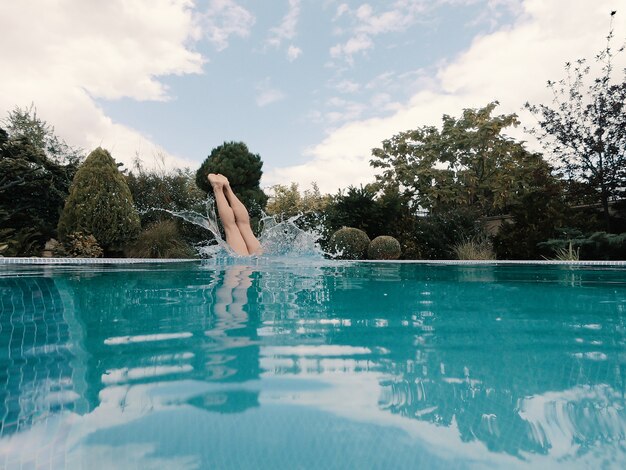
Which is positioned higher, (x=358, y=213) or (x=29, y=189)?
(x=29, y=189)

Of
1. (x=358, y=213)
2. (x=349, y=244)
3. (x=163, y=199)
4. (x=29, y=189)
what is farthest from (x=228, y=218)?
(x=29, y=189)

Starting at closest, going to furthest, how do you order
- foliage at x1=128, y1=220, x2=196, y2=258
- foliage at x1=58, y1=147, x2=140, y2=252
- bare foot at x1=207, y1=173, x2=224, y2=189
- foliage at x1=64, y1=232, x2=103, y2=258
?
foliage at x1=64, y1=232, x2=103, y2=258 < foliage at x1=58, y1=147, x2=140, y2=252 < bare foot at x1=207, y1=173, x2=224, y2=189 < foliage at x1=128, y1=220, x2=196, y2=258

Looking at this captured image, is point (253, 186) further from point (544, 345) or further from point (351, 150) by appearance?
point (544, 345)

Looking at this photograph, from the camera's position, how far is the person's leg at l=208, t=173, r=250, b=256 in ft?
33.1

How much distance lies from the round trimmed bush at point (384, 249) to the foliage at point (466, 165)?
3962 millimetres

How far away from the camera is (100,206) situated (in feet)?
32.2

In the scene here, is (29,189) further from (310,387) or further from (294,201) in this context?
(310,387)

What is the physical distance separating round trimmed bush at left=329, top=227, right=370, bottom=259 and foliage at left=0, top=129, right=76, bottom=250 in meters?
7.63

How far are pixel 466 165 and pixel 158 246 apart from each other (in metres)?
11.2

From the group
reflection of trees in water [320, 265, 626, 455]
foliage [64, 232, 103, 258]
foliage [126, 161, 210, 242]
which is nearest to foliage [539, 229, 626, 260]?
reflection of trees in water [320, 265, 626, 455]

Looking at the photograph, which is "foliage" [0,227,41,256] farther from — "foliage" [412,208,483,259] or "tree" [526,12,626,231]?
"tree" [526,12,626,231]

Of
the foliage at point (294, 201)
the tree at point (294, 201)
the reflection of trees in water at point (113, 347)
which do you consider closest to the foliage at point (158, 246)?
the foliage at point (294, 201)

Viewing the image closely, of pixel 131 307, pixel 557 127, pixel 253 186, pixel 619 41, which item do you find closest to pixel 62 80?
pixel 253 186

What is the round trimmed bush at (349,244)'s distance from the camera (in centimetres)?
1166
